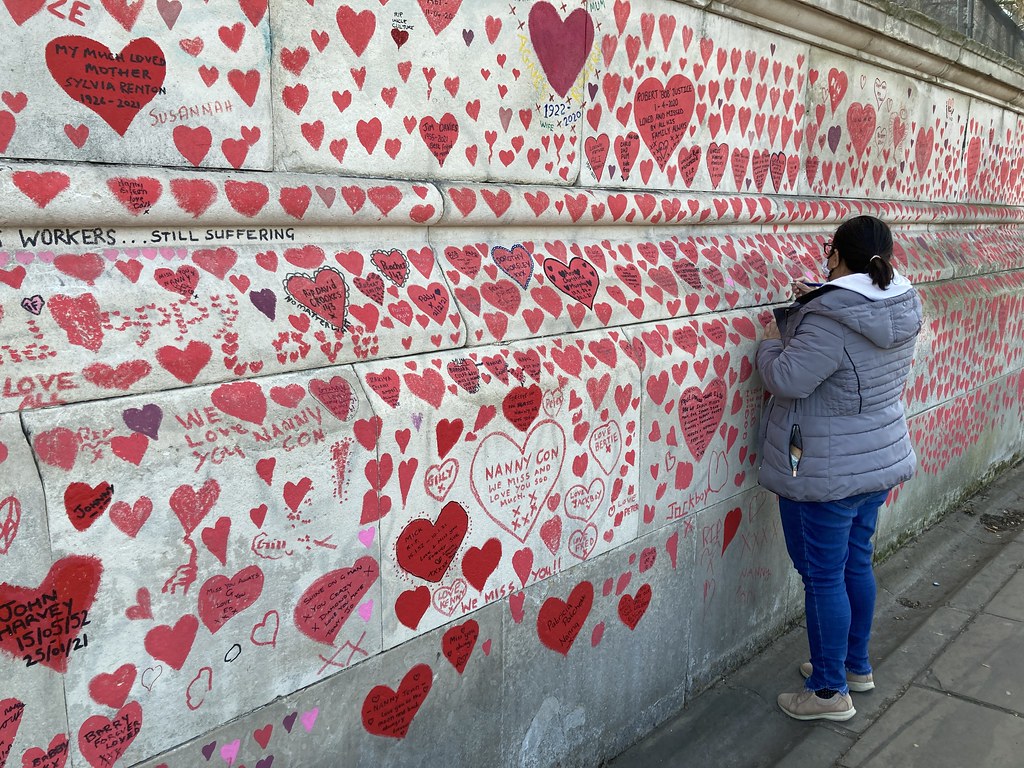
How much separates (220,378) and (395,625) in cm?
82

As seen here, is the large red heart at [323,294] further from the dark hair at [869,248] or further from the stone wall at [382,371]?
the dark hair at [869,248]

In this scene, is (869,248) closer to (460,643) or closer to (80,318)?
(460,643)

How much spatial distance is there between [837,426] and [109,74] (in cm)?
260

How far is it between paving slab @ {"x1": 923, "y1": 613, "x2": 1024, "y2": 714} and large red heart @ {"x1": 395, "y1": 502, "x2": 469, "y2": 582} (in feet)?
8.54

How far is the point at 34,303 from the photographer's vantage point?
1.62 meters

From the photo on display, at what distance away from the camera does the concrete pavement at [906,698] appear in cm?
323

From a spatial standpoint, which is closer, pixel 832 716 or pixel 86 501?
pixel 86 501

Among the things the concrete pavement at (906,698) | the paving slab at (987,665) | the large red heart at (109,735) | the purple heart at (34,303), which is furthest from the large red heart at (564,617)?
the paving slab at (987,665)

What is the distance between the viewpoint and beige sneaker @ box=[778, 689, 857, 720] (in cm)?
346

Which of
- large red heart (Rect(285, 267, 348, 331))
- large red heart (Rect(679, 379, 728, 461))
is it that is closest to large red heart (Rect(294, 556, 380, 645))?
large red heart (Rect(285, 267, 348, 331))

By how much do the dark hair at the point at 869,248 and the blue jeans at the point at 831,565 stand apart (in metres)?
0.85

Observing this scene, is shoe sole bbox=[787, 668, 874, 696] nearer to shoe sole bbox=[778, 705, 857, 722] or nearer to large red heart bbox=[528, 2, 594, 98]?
shoe sole bbox=[778, 705, 857, 722]

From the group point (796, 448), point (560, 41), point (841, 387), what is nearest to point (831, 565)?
point (796, 448)

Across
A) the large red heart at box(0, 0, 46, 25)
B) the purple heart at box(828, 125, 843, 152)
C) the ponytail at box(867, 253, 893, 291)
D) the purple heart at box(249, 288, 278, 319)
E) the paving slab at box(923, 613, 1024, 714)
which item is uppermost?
the large red heart at box(0, 0, 46, 25)
